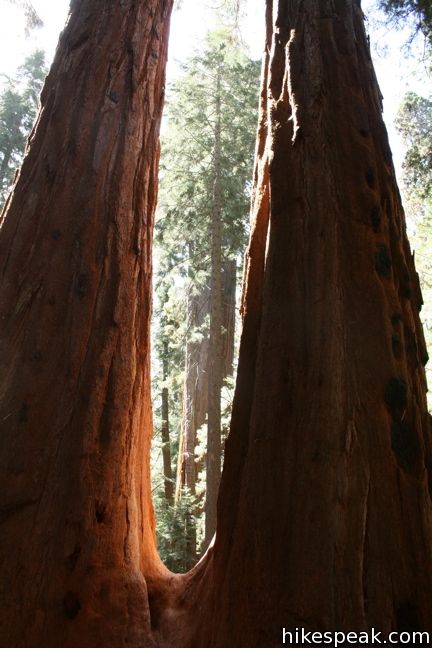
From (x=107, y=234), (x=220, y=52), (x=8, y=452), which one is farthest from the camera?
(x=220, y=52)

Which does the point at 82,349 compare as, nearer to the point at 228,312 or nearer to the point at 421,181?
the point at 421,181

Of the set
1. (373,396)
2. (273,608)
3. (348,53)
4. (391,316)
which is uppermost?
(348,53)

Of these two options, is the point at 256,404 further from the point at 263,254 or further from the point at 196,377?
the point at 196,377

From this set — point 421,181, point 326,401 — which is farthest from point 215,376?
point 326,401

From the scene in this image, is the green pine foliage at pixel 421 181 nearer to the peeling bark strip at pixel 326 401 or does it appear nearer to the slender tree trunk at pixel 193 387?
the slender tree trunk at pixel 193 387

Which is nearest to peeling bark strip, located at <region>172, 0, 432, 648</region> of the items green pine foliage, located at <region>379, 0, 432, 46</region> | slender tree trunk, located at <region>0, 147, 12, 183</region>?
green pine foliage, located at <region>379, 0, 432, 46</region>

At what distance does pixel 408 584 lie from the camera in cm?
160

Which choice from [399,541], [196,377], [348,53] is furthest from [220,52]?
[399,541]

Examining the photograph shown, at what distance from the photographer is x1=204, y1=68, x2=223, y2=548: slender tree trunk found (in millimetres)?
8812

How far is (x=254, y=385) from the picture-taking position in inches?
85.1

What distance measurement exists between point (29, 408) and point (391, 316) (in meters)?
1.78
